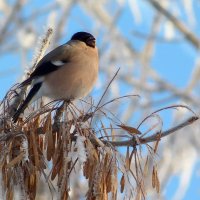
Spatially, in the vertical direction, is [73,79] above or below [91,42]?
below

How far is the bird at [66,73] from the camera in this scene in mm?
2625

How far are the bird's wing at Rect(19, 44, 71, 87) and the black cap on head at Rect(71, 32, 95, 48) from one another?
0.21 meters

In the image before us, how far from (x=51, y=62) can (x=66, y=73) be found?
5.0 inches

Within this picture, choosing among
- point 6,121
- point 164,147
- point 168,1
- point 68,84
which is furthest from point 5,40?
point 6,121

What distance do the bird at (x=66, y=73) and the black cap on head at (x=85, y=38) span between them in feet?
0.47

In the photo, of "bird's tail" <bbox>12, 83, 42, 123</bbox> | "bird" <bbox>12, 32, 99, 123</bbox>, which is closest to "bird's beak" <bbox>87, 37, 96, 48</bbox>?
"bird" <bbox>12, 32, 99, 123</bbox>

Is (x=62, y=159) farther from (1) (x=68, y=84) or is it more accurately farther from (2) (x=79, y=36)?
(2) (x=79, y=36)

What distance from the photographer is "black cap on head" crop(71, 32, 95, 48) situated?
122 inches

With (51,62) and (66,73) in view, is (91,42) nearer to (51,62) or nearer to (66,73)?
(66,73)

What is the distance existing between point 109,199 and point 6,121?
1.40 ft

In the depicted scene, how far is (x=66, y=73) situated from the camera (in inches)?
109

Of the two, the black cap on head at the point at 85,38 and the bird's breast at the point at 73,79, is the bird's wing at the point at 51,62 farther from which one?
the black cap on head at the point at 85,38

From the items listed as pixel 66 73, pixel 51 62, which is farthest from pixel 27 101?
pixel 66 73

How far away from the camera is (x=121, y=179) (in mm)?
1741
